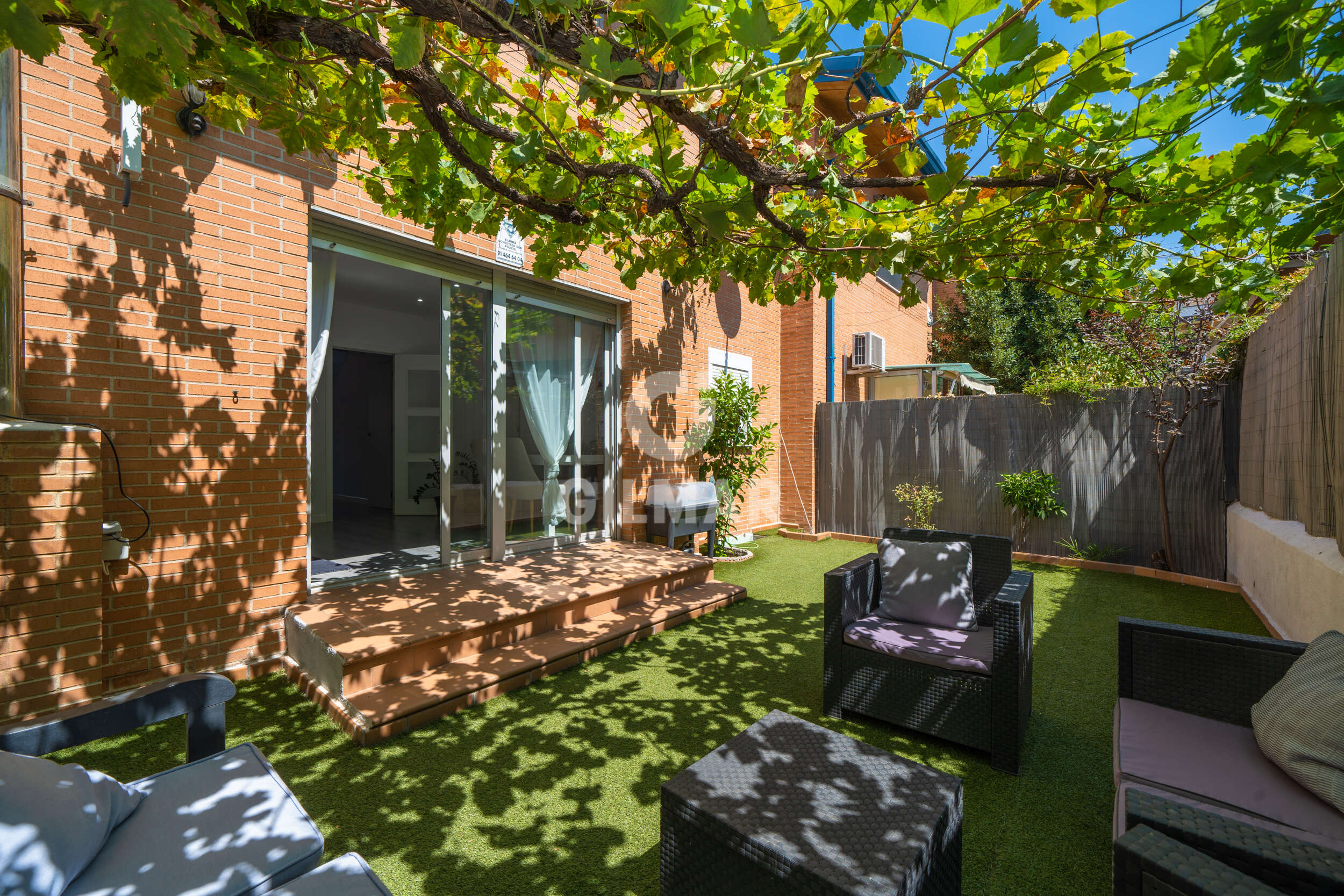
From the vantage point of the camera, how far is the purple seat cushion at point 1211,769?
1571mm

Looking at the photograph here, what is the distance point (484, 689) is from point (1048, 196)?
3.91 meters

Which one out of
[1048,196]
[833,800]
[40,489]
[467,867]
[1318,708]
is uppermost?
[1048,196]

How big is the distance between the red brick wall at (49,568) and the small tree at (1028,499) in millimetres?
7791

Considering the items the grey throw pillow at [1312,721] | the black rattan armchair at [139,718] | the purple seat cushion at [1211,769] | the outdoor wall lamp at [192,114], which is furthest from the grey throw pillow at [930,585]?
the outdoor wall lamp at [192,114]

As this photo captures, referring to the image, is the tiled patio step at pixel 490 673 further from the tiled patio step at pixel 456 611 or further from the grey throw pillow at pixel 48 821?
the grey throw pillow at pixel 48 821

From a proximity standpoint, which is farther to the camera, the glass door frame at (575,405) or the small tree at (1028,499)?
the small tree at (1028,499)

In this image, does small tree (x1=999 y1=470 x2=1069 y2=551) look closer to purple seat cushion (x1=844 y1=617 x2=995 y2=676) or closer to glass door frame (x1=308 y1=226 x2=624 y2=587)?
purple seat cushion (x1=844 y1=617 x2=995 y2=676)

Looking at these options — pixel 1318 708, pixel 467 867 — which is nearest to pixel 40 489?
pixel 467 867

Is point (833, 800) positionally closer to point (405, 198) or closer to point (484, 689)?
point (484, 689)

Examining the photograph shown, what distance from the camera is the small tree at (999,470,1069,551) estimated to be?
22.1ft

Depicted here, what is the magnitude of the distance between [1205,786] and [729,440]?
552 centimetres

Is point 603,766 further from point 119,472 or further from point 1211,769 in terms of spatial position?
point 119,472

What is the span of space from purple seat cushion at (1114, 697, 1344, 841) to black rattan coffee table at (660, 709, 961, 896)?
2.22 feet

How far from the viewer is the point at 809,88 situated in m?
2.26
